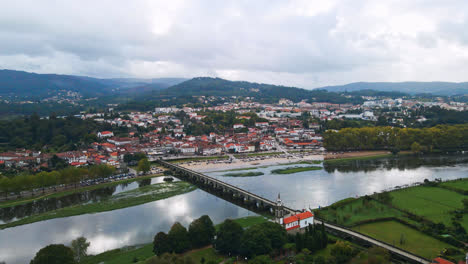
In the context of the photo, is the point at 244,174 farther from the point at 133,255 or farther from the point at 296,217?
the point at 133,255

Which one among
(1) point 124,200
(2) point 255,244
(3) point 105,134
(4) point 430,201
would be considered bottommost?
(1) point 124,200

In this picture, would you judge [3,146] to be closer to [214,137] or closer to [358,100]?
[214,137]

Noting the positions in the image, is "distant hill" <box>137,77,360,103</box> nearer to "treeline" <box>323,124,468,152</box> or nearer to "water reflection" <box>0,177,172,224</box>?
"treeline" <box>323,124,468,152</box>

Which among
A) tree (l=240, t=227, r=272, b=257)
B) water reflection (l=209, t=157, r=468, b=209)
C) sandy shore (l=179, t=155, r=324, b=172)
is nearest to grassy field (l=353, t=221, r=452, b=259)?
water reflection (l=209, t=157, r=468, b=209)

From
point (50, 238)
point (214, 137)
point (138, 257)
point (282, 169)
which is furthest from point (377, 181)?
point (214, 137)

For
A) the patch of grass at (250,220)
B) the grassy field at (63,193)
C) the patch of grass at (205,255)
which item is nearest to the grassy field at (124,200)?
the grassy field at (63,193)

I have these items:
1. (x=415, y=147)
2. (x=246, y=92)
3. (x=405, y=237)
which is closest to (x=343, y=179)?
(x=405, y=237)
